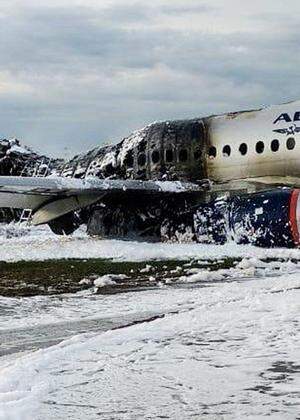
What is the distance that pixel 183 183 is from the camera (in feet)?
59.9

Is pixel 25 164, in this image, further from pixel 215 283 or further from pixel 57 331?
pixel 57 331

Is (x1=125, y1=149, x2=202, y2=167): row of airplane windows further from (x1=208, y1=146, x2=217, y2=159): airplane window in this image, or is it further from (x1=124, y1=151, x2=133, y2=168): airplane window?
(x1=208, y1=146, x2=217, y2=159): airplane window

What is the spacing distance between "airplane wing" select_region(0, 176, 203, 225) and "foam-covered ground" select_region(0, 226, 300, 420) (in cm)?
749

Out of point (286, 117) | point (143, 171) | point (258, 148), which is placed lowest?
point (143, 171)

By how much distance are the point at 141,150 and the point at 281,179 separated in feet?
12.2

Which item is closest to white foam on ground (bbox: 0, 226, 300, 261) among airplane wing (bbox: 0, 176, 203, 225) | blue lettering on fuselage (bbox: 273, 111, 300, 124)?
airplane wing (bbox: 0, 176, 203, 225)

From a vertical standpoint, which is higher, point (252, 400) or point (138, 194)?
point (138, 194)

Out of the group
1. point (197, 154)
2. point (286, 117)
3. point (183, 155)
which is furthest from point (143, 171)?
point (286, 117)

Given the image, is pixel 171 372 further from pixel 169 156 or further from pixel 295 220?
pixel 169 156

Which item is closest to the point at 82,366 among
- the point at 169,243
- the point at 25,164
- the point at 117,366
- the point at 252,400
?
the point at 117,366

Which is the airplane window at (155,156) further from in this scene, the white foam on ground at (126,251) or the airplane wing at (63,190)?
the white foam on ground at (126,251)

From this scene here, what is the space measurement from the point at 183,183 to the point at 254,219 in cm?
331

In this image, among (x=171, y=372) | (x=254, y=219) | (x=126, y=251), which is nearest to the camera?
(x=171, y=372)

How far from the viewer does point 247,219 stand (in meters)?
15.4
